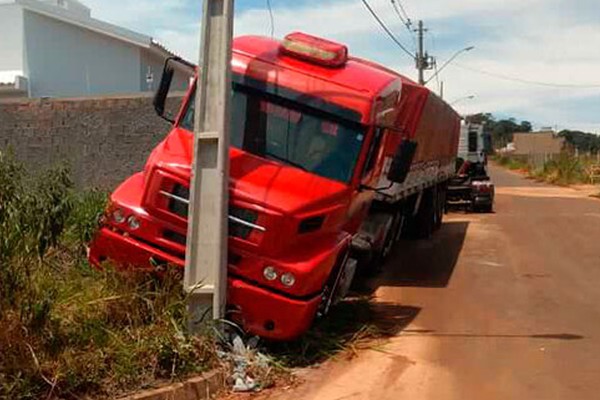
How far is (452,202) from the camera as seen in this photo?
31.2 m

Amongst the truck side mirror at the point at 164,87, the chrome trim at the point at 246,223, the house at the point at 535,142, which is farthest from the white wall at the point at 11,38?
the house at the point at 535,142

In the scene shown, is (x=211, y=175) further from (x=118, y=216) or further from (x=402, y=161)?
(x=402, y=161)

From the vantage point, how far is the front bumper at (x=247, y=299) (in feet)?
27.1

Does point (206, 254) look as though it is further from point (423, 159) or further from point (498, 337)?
point (423, 159)

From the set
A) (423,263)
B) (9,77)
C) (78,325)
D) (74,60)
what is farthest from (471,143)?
(78,325)

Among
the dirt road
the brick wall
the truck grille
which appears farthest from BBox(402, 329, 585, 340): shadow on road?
the brick wall

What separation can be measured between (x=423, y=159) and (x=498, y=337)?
318 inches

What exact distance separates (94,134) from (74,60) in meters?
9.37

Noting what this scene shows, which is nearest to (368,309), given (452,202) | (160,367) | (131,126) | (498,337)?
(498,337)

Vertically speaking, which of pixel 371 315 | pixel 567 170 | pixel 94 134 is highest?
pixel 94 134

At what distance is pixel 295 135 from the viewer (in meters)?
9.48

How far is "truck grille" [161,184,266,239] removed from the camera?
8.50m

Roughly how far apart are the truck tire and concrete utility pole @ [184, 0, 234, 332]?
38.1 ft

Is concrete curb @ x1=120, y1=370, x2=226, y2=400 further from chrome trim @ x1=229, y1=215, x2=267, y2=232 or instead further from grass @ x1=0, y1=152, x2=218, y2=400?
chrome trim @ x1=229, y1=215, x2=267, y2=232
